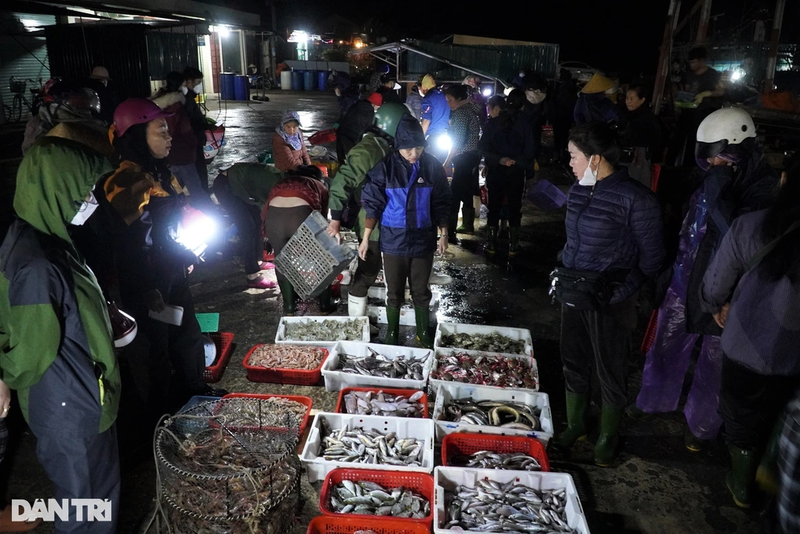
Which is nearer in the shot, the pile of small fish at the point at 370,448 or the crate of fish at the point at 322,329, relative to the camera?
the pile of small fish at the point at 370,448

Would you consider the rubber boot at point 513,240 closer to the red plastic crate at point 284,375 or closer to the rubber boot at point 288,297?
the rubber boot at point 288,297

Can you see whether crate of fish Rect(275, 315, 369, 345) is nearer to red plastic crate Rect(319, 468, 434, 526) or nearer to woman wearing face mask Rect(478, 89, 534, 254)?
red plastic crate Rect(319, 468, 434, 526)

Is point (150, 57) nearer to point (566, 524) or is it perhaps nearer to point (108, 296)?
point (108, 296)

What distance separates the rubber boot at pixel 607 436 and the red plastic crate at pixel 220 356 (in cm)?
320

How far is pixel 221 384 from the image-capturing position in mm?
4875

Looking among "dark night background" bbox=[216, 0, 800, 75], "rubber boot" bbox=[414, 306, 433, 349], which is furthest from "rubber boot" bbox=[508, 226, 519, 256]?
"dark night background" bbox=[216, 0, 800, 75]

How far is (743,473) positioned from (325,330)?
358cm

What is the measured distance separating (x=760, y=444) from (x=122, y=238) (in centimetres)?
434

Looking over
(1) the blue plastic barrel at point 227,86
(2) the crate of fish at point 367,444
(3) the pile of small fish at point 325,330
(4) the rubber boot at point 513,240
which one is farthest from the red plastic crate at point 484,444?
(1) the blue plastic barrel at point 227,86

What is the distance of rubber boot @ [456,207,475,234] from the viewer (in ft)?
29.8

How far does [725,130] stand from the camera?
3506 millimetres

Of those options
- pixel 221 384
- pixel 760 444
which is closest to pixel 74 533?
pixel 221 384

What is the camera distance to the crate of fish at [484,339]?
198 inches

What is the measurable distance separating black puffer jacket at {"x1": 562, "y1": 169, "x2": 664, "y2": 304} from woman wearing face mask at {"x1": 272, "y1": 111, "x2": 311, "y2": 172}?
4039mm
